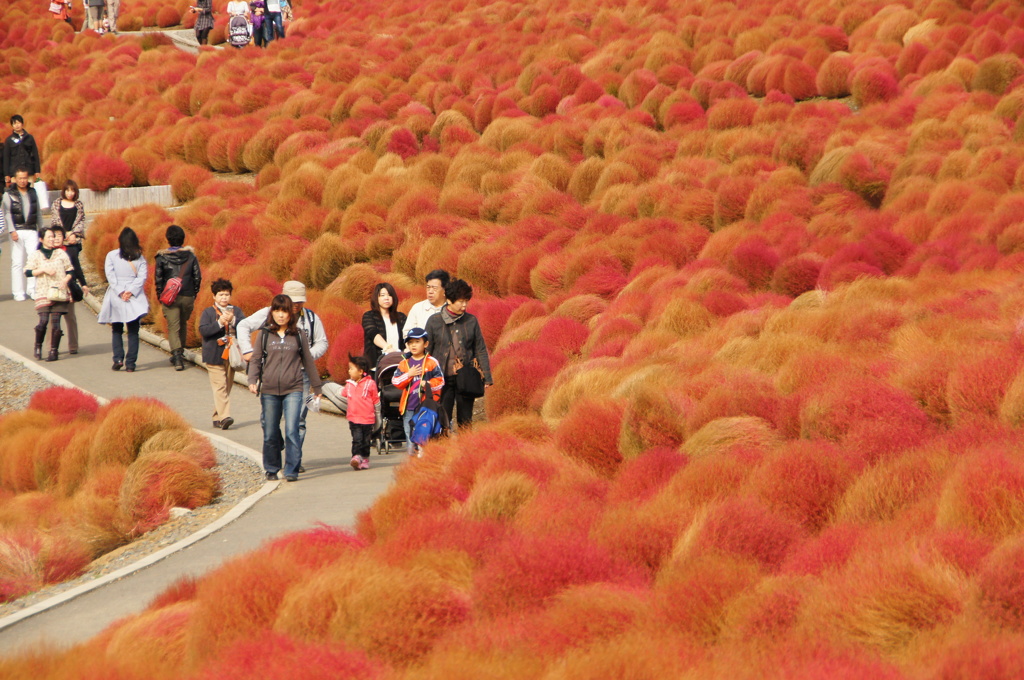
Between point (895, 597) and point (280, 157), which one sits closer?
point (895, 597)

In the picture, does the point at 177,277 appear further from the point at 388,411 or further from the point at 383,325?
the point at 388,411

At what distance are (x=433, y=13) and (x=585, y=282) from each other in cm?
1756

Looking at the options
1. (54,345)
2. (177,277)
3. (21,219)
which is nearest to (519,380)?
(177,277)

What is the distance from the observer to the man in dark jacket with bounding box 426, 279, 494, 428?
29.8 ft

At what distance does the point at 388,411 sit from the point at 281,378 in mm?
1500

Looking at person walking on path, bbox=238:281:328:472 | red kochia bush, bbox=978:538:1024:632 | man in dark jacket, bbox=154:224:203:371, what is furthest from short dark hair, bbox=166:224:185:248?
red kochia bush, bbox=978:538:1024:632

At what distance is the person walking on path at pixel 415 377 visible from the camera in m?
8.96

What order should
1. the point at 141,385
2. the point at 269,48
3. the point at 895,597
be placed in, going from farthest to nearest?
the point at 269,48 → the point at 141,385 → the point at 895,597

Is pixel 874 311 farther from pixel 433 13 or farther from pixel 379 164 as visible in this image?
pixel 433 13

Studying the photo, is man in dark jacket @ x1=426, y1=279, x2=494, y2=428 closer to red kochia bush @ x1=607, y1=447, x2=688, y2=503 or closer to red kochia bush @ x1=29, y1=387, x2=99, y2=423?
red kochia bush @ x1=607, y1=447, x2=688, y2=503

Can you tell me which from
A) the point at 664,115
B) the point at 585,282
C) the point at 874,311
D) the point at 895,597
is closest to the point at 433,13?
the point at 664,115

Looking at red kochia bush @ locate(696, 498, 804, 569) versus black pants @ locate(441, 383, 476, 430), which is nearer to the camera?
red kochia bush @ locate(696, 498, 804, 569)

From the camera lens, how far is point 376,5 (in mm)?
31359

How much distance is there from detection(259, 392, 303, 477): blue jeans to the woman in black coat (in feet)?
3.82
